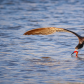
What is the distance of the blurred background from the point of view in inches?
309

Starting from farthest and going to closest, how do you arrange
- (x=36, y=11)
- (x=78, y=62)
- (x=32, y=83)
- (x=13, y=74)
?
(x=36, y=11)
(x=78, y=62)
(x=13, y=74)
(x=32, y=83)

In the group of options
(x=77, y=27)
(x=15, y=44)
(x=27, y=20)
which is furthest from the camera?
(x=27, y=20)

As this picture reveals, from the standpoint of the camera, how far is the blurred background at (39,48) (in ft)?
25.7

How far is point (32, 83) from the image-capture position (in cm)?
739

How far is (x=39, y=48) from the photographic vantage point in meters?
10.6

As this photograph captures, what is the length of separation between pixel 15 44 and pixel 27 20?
4.68 meters

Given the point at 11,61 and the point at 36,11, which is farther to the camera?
the point at 36,11

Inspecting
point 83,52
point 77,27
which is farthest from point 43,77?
point 77,27

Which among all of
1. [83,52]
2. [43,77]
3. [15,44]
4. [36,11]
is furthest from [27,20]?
[43,77]

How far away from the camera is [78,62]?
8.99 metres

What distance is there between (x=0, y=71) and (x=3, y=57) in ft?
4.25

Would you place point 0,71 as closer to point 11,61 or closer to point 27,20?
point 11,61

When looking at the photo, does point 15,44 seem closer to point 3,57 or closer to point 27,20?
point 3,57

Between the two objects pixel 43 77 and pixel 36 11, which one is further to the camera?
pixel 36 11
